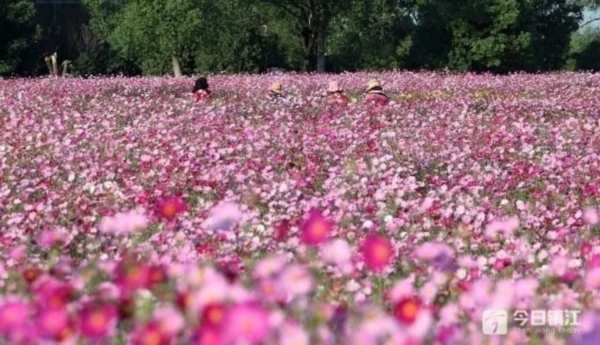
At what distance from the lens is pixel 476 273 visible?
4418 mm

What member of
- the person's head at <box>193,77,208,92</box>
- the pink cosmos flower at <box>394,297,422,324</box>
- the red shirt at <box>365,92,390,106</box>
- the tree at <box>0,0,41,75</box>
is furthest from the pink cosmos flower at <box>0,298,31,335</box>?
the tree at <box>0,0,41,75</box>

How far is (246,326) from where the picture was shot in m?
2.36

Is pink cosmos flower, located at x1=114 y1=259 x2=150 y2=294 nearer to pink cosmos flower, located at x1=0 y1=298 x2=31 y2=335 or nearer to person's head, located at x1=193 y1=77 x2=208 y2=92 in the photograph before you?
pink cosmos flower, located at x1=0 y1=298 x2=31 y2=335

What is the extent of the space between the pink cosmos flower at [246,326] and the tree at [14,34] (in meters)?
37.7

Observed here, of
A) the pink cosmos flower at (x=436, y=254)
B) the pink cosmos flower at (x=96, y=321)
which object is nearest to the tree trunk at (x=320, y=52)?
the pink cosmos flower at (x=436, y=254)

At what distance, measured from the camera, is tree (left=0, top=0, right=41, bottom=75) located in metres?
38.2

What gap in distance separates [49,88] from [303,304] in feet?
62.2

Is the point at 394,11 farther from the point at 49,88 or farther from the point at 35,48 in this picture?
the point at 49,88

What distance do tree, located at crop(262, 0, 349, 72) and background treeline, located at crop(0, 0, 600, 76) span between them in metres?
0.06

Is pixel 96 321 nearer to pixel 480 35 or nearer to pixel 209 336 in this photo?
pixel 209 336

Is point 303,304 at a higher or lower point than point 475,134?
higher

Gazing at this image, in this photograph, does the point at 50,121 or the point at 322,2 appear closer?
the point at 50,121

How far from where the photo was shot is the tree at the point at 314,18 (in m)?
46.0

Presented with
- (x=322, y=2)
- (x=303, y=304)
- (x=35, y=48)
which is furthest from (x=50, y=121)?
(x=322, y=2)
